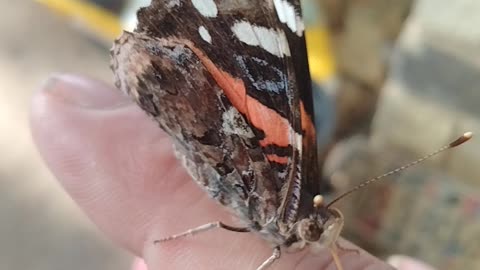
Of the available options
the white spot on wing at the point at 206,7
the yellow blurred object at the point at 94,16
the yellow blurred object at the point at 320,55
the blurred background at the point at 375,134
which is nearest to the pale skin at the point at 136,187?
the white spot on wing at the point at 206,7

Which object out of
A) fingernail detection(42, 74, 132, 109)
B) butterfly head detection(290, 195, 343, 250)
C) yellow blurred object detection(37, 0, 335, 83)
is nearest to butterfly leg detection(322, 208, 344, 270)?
butterfly head detection(290, 195, 343, 250)

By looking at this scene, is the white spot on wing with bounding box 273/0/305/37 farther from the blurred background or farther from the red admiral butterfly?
the blurred background

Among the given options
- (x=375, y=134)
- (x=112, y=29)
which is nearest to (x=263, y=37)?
(x=375, y=134)

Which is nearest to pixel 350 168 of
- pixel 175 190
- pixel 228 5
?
pixel 175 190

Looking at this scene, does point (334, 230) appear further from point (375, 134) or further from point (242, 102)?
point (375, 134)

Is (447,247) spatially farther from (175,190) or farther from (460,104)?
(175,190)

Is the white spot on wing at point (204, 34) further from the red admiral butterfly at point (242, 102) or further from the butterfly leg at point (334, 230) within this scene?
the butterfly leg at point (334, 230)
